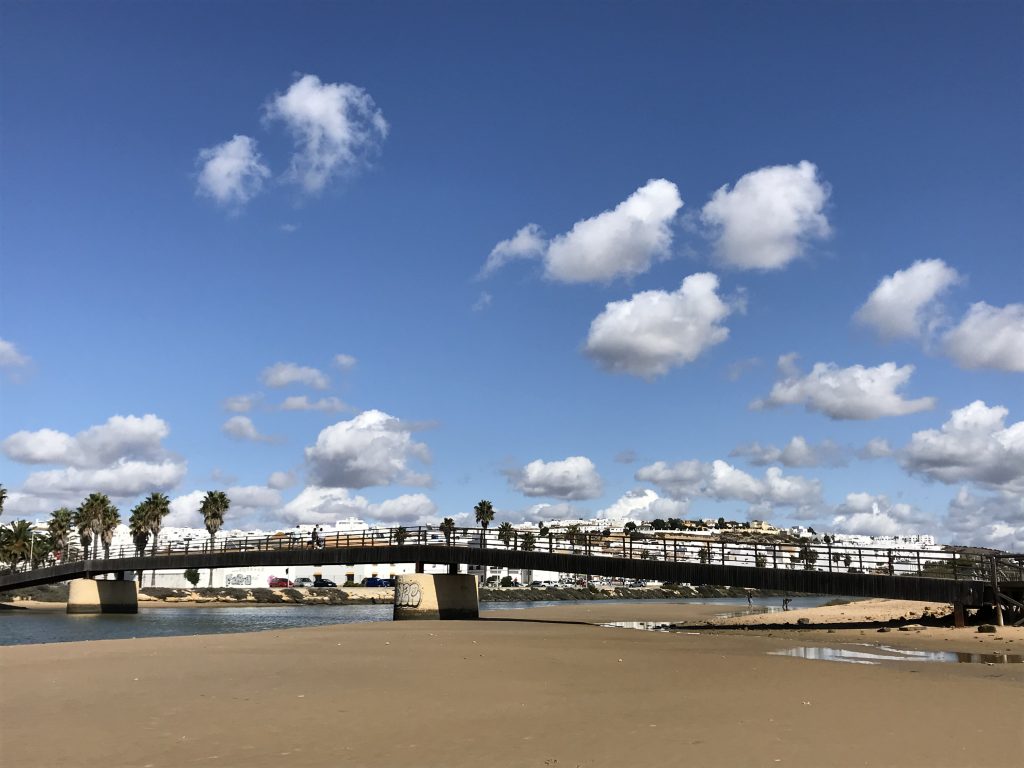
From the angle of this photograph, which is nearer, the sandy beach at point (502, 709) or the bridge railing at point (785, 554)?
the sandy beach at point (502, 709)

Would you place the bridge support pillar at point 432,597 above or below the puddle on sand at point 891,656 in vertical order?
below

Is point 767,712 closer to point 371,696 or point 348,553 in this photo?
point 371,696

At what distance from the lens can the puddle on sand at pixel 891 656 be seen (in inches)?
801

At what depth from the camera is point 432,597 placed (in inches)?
1778

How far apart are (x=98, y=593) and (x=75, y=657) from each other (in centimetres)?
5809

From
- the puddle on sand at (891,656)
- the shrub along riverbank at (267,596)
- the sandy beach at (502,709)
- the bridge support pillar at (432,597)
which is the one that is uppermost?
the sandy beach at (502,709)

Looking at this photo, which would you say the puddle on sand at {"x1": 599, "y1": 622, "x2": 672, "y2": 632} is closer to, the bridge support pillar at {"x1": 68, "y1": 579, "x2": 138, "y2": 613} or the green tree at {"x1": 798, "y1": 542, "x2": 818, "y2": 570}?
the green tree at {"x1": 798, "y1": 542, "x2": 818, "y2": 570}

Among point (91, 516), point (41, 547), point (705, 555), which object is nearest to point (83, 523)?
point (91, 516)

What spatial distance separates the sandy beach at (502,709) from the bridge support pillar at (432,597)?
22.0m

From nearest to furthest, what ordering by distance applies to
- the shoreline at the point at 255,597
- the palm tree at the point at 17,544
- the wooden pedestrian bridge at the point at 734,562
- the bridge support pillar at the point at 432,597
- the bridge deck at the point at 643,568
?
the wooden pedestrian bridge at the point at 734,562 → the bridge deck at the point at 643,568 → the bridge support pillar at the point at 432,597 → the shoreline at the point at 255,597 → the palm tree at the point at 17,544

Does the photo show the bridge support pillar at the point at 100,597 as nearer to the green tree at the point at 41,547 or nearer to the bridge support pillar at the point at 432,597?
the bridge support pillar at the point at 432,597

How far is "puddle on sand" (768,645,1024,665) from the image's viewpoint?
20344 mm

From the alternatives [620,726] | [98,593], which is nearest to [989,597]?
[620,726]

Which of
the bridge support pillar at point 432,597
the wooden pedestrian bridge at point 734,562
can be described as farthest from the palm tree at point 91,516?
the bridge support pillar at point 432,597
